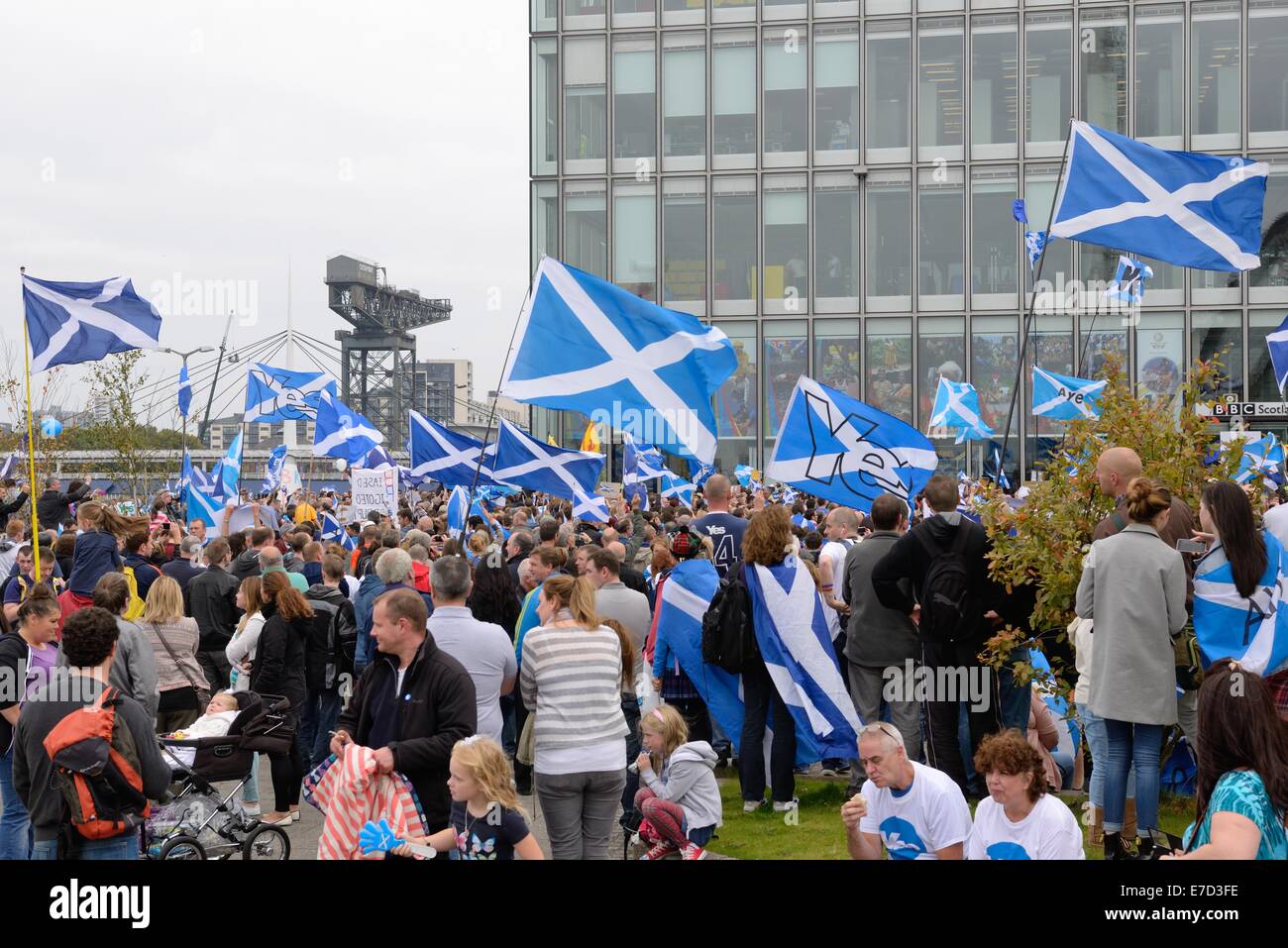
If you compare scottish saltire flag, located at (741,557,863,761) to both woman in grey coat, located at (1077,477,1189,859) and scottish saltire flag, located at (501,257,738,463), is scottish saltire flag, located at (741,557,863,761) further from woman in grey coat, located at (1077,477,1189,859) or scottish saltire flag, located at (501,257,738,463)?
woman in grey coat, located at (1077,477,1189,859)

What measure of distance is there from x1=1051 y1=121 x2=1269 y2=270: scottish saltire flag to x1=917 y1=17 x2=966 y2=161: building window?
3087cm

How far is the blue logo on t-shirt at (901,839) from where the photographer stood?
5.66 m

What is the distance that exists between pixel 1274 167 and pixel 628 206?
63.7 feet

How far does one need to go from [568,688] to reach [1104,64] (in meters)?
39.0

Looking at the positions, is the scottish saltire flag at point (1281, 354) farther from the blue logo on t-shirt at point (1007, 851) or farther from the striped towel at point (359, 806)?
the striped towel at point (359, 806)

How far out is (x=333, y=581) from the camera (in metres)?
10.2

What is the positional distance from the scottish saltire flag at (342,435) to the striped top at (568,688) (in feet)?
53.2

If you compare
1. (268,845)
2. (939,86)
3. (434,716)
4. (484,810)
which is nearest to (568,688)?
(434,716)

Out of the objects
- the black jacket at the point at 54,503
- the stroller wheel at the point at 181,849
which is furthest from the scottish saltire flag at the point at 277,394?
the stroller wheel at the point at 181,849

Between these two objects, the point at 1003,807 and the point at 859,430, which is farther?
the point at 859,430

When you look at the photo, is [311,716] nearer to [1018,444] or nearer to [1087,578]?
[1087,578]

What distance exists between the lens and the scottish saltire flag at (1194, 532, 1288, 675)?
616 centimetres
